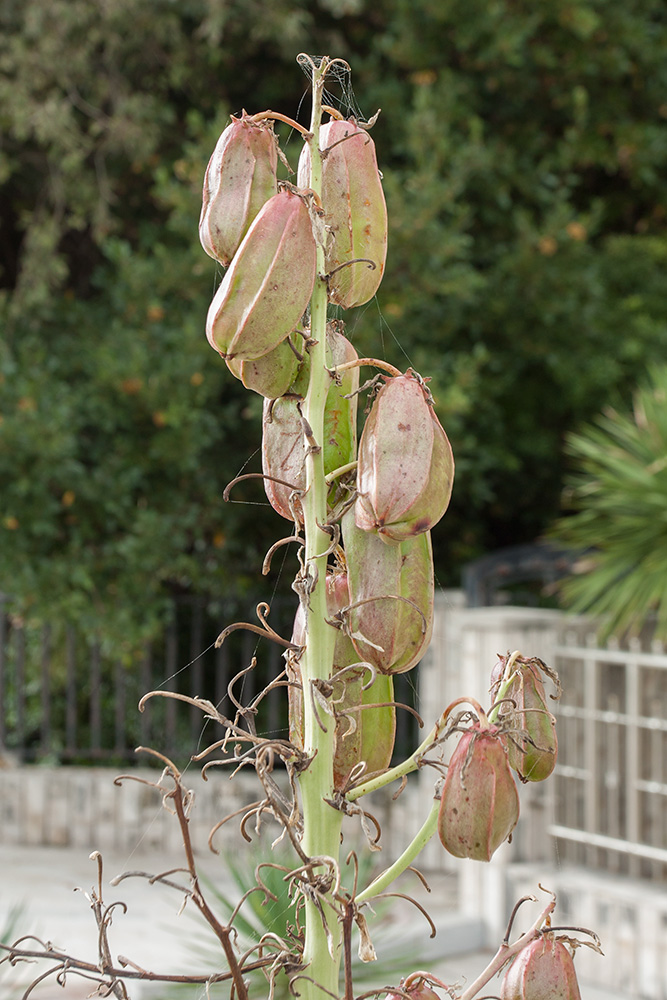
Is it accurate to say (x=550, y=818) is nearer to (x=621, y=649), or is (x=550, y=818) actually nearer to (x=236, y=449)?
(x=621, y=649)

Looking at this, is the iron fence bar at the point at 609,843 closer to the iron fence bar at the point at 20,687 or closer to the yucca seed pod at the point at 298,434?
the iron fence bar at the point at 20,687

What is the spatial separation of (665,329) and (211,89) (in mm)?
2666

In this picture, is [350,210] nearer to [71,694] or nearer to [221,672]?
[221,672]

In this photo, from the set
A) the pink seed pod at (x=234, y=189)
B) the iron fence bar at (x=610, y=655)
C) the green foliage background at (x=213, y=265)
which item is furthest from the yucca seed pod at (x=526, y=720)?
the green foliage background at (x=213, y=265)

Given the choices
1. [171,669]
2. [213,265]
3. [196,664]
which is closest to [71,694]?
[171,669]

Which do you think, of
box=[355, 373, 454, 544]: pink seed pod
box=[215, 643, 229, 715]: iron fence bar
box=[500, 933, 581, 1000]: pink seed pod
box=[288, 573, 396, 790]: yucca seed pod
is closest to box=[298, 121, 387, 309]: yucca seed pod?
box=[355, 373, 454, 544]: pink seed pod

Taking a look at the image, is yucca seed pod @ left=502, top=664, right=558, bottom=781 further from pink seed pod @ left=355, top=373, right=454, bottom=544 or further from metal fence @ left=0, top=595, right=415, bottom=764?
metal fence @ left=0, top=595, right=415, bottom=764

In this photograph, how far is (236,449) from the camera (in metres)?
5.28

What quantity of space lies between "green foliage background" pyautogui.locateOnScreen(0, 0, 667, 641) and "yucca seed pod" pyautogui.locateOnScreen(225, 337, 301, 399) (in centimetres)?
373

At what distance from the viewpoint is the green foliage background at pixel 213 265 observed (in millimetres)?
4625

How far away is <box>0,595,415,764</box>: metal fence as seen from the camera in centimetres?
534

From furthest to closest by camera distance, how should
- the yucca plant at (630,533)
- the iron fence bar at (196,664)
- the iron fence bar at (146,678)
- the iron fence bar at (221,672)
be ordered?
the iron fence bar at (196,664) → the iron fence bar at (221,672) → the iron fence bar at (146,678) → the yucca plant at (630,533)

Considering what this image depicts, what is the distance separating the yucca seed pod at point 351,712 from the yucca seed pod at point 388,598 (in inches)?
1.3

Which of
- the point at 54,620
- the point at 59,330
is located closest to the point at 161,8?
the point at 59,330
